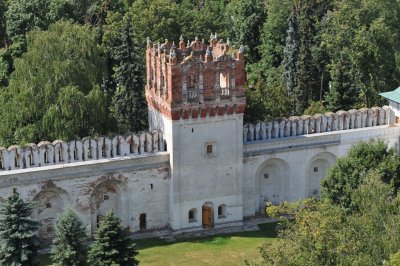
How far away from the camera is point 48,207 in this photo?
45.1m

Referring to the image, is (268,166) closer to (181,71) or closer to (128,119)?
(181,71)

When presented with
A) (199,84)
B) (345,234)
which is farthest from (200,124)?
(345,234)

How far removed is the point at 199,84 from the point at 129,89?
581 inches

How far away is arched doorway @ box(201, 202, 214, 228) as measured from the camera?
157ft

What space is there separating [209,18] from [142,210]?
27.7 m

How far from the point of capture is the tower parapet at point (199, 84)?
44.8m

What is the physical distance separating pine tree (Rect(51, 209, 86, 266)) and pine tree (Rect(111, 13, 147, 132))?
19667 mm

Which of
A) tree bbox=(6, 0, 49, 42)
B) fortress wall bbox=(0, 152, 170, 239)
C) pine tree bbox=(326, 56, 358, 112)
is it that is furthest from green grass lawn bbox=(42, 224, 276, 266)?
tree bbox=(6, 0, 49, 42)

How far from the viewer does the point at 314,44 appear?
6950cm

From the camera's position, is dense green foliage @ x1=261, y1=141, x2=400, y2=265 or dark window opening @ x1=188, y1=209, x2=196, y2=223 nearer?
dense green foliage @ x1=261, y1=141, x2=400, y2=265

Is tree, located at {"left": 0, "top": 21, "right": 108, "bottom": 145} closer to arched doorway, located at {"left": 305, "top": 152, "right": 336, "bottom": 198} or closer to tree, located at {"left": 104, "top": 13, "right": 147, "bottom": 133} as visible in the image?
tree, located at {"left": 104, "top": 13, "right": 147, "bottom": 133}

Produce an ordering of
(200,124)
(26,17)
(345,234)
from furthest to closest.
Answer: (26,17) < (200,124) < (345,234)

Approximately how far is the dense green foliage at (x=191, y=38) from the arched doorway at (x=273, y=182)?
5.60 metres

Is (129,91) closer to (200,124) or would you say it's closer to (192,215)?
(200,124)
